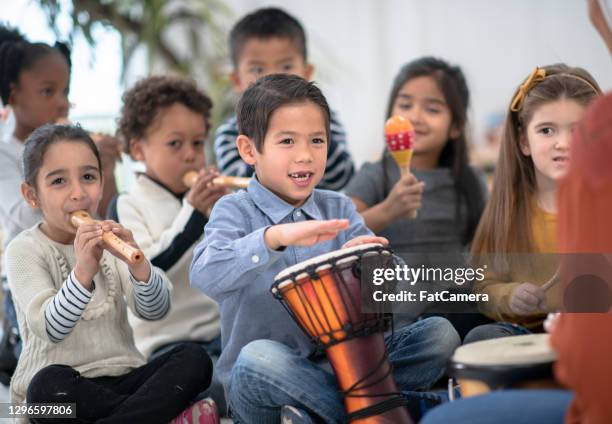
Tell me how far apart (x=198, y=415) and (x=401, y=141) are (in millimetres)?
959

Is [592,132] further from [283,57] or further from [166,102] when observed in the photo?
[283,57]

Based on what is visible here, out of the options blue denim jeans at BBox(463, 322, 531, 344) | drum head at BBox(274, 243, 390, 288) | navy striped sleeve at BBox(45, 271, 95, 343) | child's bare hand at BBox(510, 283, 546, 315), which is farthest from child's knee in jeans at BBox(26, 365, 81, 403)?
child's bare hand at BBox(510, 283, 546, 315)

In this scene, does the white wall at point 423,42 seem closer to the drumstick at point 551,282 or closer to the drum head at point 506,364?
the drumstick at point 551,282

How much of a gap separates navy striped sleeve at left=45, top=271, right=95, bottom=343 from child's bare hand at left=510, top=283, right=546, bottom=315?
96 centimetres

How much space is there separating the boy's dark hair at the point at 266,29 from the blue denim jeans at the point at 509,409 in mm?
1787

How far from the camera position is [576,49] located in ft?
15.1

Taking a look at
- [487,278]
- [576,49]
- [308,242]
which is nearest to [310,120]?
[308,242]

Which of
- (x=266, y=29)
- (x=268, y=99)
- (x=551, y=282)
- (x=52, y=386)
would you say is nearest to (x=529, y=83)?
(x=551, y=282)

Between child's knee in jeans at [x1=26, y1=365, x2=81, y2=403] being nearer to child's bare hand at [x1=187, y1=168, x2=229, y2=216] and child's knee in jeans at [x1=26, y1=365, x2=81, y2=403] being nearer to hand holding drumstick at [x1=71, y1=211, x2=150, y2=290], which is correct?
hand holding drumstick at [x1=71, y1=211, x2=150, y2=290]

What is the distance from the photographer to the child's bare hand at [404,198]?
2.31 meters

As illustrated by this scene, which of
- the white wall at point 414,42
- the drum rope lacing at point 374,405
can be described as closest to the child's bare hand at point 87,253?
the drum rope lacing at point 374,405

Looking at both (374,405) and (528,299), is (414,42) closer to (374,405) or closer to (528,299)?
(528,299)

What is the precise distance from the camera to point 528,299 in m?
1.88

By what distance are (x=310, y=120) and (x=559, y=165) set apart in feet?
2.01
